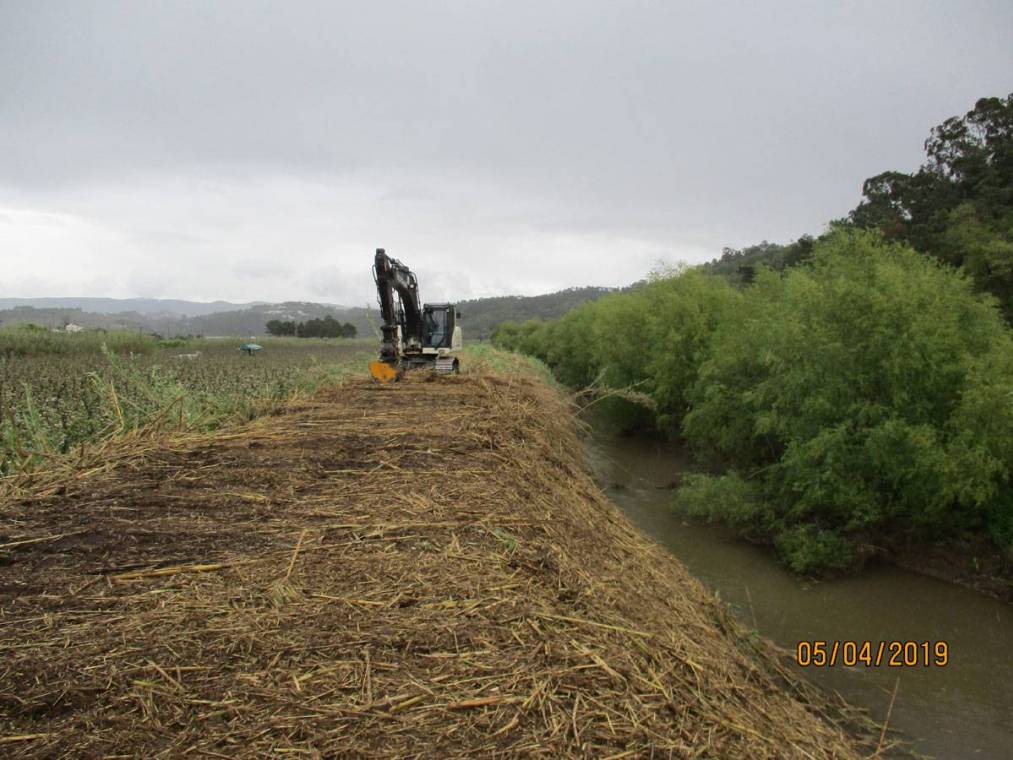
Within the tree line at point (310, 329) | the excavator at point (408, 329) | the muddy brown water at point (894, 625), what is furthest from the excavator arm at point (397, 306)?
the tree line at point (310, 329)

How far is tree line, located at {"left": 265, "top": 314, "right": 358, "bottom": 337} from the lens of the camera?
78438mm

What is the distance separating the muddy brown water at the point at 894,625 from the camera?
6.83m

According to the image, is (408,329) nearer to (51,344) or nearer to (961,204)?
(51,344)

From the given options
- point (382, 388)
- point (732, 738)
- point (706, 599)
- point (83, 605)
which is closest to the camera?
point (732, 738)

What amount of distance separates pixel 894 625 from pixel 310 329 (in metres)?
77.2

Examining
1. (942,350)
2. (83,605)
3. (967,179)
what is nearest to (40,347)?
(83,605)

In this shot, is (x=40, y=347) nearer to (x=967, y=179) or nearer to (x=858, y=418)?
(x=858, y=418)

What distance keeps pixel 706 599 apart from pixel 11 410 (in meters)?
8.94

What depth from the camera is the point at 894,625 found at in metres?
9.27

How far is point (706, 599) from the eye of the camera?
5637 millimetres

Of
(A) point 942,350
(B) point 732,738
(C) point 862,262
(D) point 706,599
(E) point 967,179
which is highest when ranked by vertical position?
(E) point 967,179

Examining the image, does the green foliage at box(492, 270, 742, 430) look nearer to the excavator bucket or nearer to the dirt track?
the excavator bucket

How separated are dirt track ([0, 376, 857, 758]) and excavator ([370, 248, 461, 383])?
23.1ft
